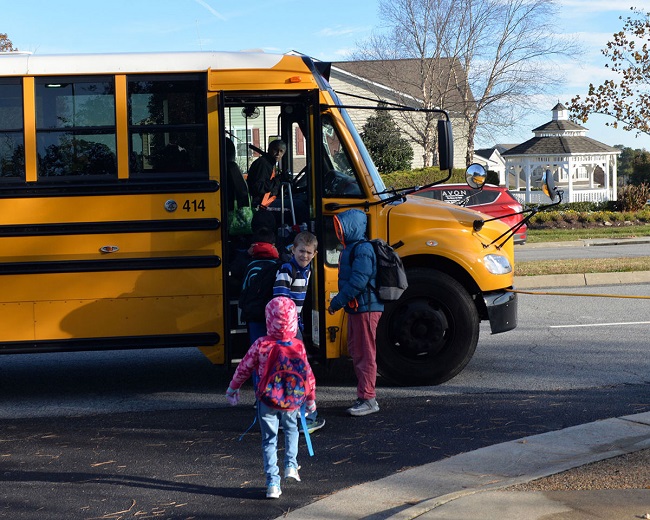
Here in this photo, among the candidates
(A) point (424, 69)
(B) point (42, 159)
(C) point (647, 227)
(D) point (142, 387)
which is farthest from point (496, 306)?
(A) point (424, 69)

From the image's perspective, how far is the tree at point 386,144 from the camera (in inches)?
1574

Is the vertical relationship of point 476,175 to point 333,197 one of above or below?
above

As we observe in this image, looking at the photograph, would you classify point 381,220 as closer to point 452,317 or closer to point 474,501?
point 452,317

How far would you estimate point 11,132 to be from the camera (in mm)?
7504

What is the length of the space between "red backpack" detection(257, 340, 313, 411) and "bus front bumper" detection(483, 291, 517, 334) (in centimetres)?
318

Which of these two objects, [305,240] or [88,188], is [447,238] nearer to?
[305,240]

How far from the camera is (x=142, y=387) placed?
8.52 metres

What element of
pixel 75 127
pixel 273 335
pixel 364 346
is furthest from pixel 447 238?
pixel 75 127

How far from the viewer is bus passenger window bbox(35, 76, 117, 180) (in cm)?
753

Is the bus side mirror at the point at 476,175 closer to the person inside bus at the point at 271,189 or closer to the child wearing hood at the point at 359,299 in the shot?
the person inside bus at the point at 271,189

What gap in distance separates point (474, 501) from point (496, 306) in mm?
3490

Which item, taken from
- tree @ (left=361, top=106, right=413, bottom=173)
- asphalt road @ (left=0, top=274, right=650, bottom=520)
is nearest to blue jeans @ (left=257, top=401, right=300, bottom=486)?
asphalt road @ (left=0, top=274, right=650, bottom=520)

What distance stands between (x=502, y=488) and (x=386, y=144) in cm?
3607

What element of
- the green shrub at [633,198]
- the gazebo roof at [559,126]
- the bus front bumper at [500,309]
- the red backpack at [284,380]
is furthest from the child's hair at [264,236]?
the gazebo roof at [559,126]
